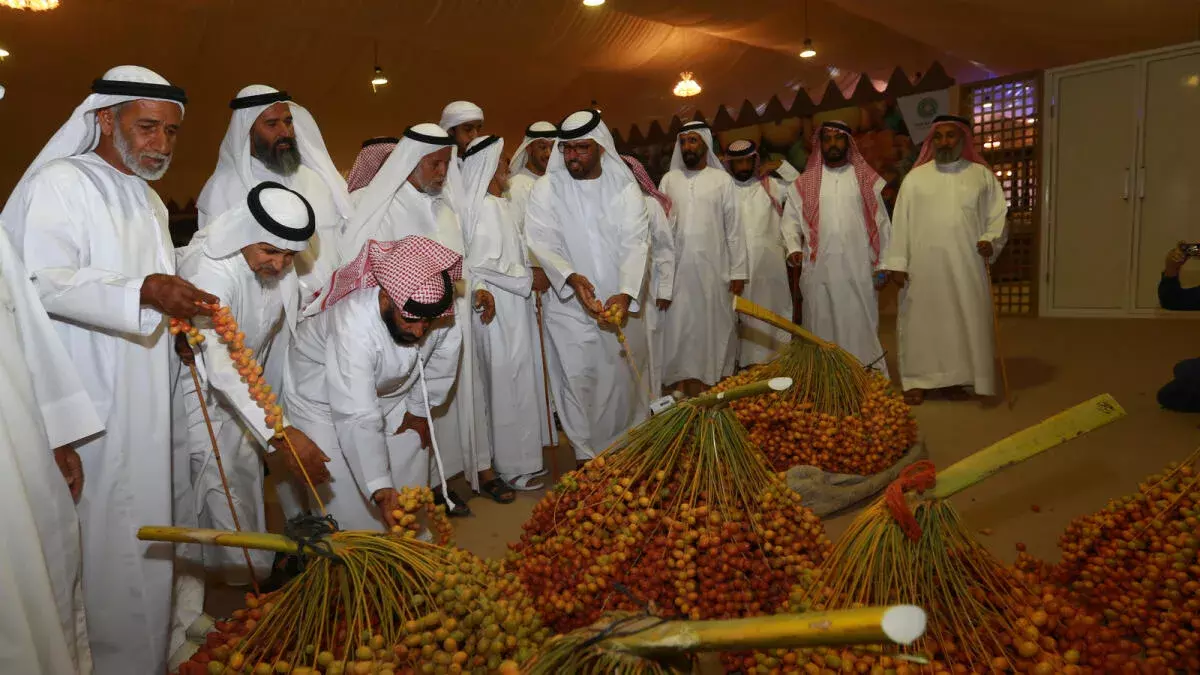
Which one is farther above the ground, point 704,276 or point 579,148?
point 579,148

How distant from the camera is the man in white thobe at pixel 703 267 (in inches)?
227

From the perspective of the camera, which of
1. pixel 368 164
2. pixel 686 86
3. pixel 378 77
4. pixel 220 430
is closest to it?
pixel 220 430

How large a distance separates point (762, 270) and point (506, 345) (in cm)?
300

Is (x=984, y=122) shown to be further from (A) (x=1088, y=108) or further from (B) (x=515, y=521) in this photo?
(B) (x=515, y=521)

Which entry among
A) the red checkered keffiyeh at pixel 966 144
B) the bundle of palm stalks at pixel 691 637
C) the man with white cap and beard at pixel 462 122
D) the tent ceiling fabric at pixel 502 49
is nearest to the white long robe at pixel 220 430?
the bundle of palm stalks at pixel 691 637

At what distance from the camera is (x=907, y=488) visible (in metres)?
1.58

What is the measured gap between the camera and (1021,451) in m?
1.51

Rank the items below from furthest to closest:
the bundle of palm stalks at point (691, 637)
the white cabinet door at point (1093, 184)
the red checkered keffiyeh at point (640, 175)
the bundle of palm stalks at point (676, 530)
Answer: the white cabinet door at point (1093, 184), the red checkered keffiyeh at point (640, 175), the bundle of palm stalks at point (676, 530), the bundle of palm stalks at point (691, 637)

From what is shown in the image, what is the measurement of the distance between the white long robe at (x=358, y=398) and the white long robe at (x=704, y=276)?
2712 millimetres

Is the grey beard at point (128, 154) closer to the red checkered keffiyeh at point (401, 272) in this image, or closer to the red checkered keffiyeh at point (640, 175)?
the red checkered keffiyeh at point (401, 272)

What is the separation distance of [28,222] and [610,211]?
101 inches

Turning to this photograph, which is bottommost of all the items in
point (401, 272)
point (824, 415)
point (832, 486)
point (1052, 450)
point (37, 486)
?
point (1052, 450)

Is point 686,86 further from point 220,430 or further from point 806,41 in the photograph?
point 220,430

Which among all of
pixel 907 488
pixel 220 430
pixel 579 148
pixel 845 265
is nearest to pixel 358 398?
pixel 220 430
